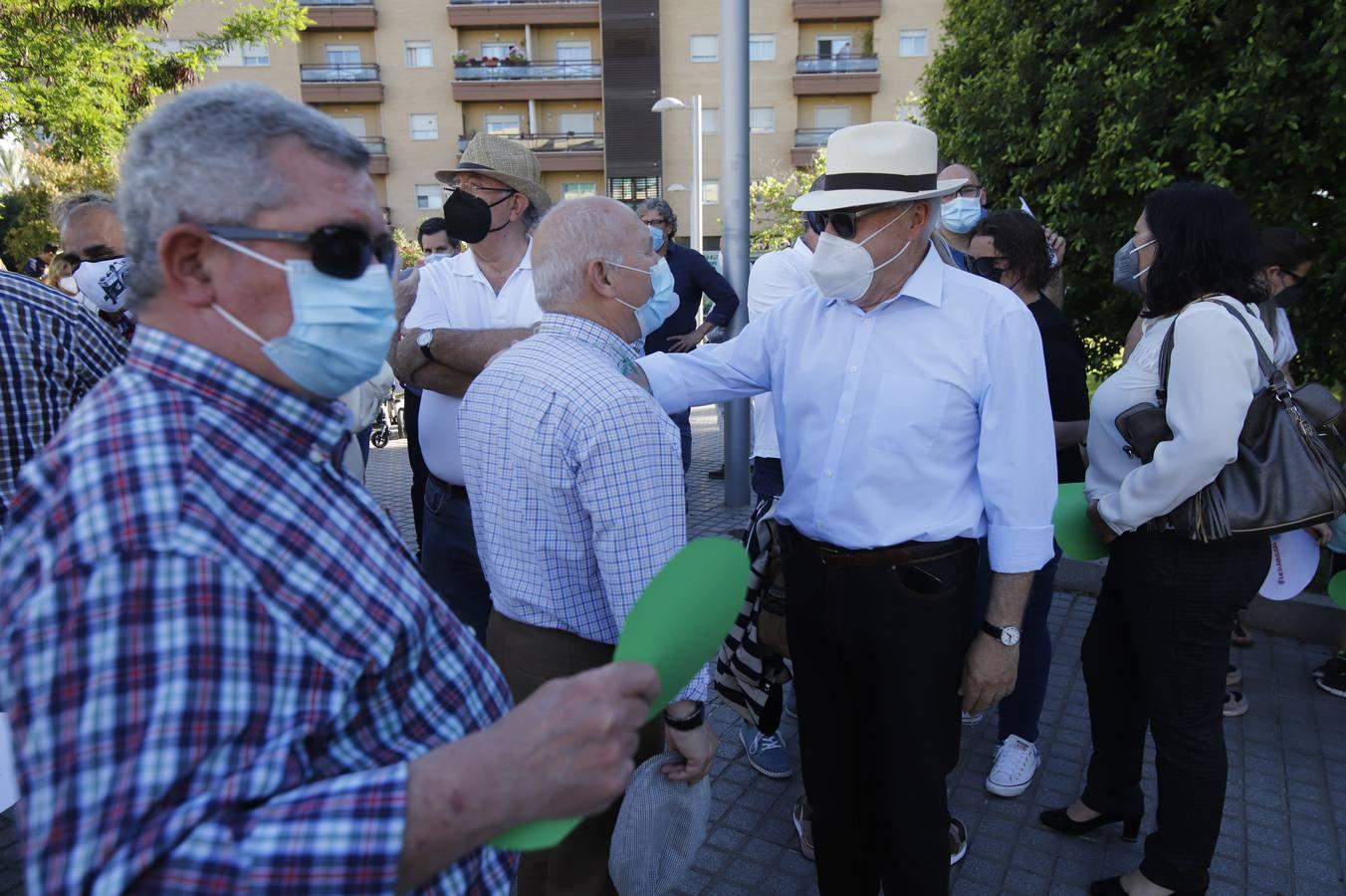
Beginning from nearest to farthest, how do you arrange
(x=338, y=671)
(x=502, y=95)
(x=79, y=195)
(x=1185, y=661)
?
(x=338, y=671), (x=1185, y=661), (x=79, y=195), (x=502, y=95)

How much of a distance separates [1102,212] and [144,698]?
6413mm

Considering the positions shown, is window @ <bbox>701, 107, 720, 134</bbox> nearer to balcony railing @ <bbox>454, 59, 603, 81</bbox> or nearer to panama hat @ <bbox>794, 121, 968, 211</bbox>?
balcony railing @ <bbox>454, 59, 603, 81</bbox>

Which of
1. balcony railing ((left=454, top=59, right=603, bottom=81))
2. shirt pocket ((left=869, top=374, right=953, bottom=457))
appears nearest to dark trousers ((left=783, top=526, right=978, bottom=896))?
shirt pocket ((left=869, top=374, right=953, bottom=457))

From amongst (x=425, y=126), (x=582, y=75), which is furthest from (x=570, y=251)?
(x=425, y=126)

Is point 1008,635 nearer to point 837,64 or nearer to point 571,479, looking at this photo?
point 571,479

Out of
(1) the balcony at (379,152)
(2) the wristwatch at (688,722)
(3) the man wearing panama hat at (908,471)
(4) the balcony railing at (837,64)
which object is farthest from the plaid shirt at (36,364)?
(1) the balcony at (379,152)

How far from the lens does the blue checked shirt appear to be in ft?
6.26

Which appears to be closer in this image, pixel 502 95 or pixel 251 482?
pixel 251 482

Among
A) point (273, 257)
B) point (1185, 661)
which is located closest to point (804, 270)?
point (1185, 661)

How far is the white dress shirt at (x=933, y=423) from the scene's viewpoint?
2176mm

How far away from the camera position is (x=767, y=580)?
2822mm

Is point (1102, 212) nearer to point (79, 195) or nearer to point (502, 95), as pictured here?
point (79, 195)

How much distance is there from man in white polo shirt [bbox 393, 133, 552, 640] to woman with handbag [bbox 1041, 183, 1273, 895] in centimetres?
201

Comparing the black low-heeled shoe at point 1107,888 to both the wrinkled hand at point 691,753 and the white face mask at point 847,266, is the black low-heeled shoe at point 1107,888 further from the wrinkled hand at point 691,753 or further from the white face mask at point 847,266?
the white face mask at point 847,266
